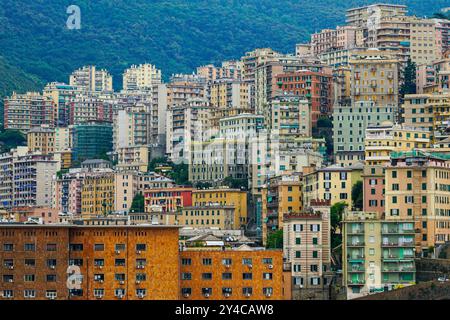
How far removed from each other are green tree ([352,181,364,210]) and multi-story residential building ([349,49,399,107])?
103 ft

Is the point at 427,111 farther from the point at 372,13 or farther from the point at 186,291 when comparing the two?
the point at 372,13

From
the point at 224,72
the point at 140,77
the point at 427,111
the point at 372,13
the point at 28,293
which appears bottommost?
the point at 28,293

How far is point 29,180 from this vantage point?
123m

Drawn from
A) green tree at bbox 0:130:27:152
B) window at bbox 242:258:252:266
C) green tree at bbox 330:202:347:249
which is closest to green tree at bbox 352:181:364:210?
green tree at bbox 330:202:347:249

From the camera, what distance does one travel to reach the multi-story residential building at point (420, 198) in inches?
2554

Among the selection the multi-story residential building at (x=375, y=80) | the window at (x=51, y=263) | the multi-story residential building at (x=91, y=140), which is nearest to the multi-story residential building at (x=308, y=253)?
the window at (x=51, y=263)

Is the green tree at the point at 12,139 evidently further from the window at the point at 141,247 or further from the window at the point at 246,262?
the window at the point at 141,247

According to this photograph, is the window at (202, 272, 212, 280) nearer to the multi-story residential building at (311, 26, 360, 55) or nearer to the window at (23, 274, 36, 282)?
the window at (23, 274, 36, 282)

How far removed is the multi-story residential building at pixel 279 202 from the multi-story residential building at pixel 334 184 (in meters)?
3.36

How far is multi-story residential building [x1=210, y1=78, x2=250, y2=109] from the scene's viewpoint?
419ft

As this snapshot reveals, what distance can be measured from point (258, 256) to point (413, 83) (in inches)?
2367

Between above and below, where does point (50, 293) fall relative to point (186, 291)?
above

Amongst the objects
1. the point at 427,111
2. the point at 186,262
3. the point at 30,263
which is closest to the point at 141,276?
the point at 186,262

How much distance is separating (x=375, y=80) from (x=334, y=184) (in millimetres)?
34143
